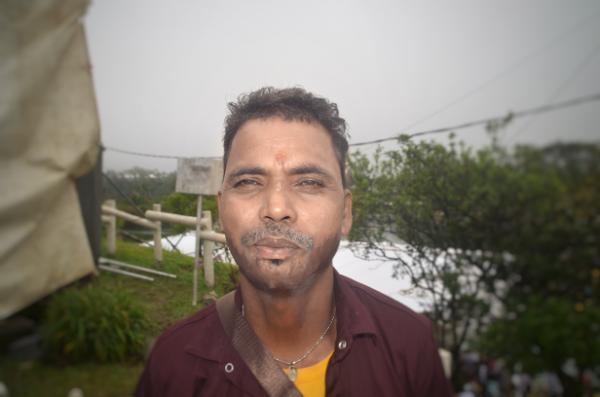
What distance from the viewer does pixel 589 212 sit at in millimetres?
1088

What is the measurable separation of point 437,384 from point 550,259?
80 centimetres

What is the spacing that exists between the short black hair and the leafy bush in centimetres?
93

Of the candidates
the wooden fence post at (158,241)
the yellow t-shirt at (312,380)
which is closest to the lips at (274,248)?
the yellow t-shirt at (312,380)

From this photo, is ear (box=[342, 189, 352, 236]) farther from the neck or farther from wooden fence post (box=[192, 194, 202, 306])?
wooden fence post (box=[192, 194, 202, 306])

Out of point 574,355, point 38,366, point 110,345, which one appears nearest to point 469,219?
point 574,355

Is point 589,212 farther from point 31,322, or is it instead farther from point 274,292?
point 31,322

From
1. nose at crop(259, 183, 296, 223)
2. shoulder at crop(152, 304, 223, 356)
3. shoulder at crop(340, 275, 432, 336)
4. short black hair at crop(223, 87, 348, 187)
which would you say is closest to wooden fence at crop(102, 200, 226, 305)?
shoulder at crop(152, 304, 223, 356)

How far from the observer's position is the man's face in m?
1.24

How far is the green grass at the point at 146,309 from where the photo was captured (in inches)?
45.9

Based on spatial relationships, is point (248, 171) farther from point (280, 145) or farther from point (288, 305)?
point (288, 305)

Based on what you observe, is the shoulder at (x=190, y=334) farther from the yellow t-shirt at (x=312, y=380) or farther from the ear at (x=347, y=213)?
the ear at (x=347, y=213)

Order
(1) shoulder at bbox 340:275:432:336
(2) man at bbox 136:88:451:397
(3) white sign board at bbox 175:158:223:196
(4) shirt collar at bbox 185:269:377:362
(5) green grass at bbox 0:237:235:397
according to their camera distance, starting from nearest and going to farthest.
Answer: (5) green grass at bbox 0:237:235:397 → (2) man at bbox 136:88:451:397 → (4) shirt collar at bbox 185:269:377:362 → (1) shoulder at bbox 340:275:432:336 → (3) white sign board at bbox 175:158:223:196

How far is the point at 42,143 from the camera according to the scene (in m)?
1.18

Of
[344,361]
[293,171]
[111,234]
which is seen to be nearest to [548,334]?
[344,361]
